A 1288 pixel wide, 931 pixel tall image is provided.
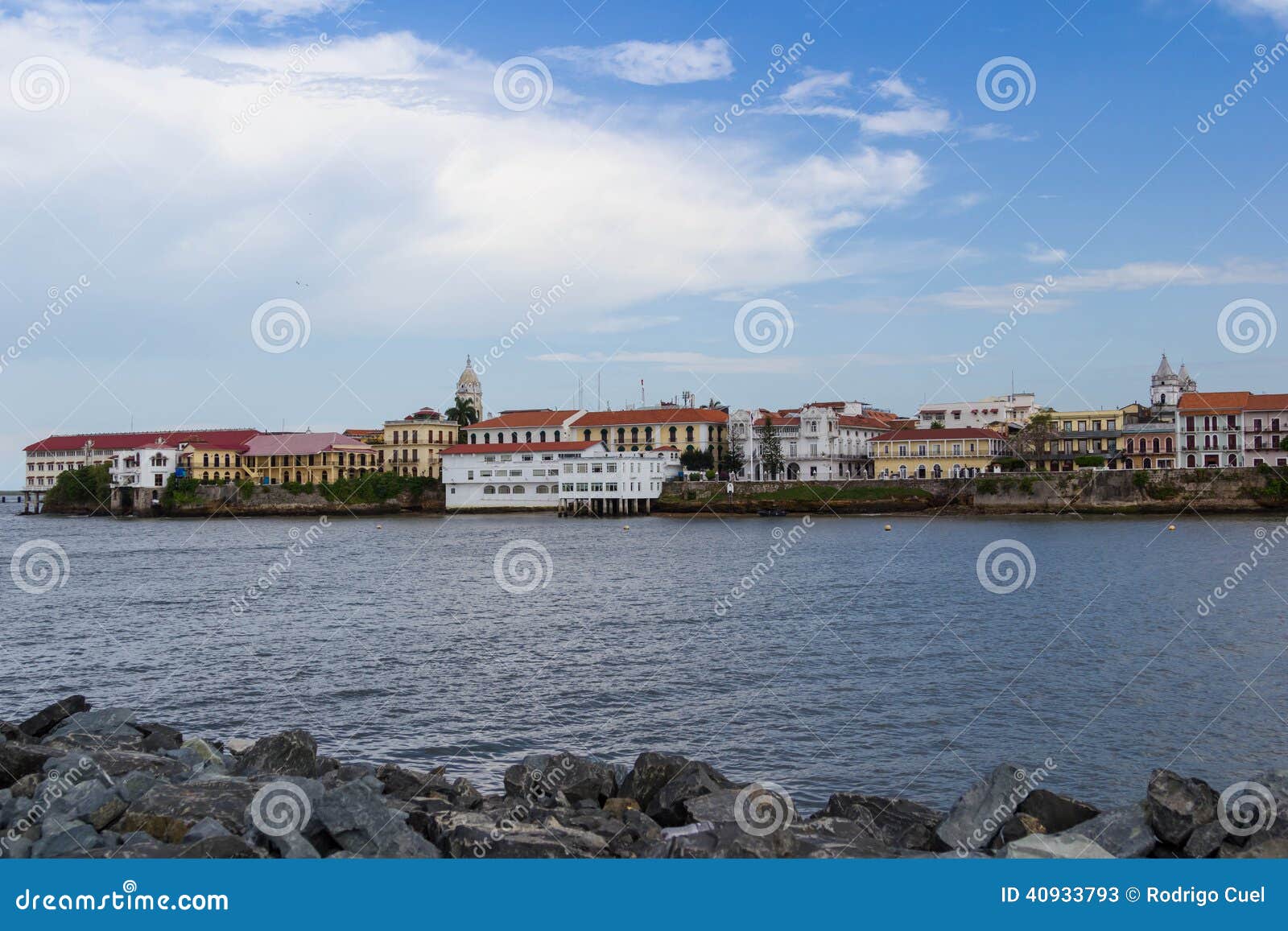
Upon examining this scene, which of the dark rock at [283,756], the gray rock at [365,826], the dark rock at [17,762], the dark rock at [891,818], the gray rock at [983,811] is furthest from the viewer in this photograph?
the dark rock at [283,756]

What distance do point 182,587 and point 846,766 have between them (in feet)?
89.7

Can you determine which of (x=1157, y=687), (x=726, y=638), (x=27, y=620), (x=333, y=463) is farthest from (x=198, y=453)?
(x=1157, y=687)

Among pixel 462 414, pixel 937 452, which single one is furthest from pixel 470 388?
pixel 937 452

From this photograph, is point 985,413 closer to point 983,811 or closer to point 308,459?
point 308,459

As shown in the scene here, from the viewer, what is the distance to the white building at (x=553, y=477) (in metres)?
83.5

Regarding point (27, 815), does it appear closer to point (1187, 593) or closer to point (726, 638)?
point (726, 638)

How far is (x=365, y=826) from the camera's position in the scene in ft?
28.9

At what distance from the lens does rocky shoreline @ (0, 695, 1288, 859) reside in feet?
28.5

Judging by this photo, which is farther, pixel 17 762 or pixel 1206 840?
pixel 17 762

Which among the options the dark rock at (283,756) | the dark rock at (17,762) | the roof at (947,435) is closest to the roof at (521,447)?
the roof at (947,435)

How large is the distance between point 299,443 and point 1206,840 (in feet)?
335

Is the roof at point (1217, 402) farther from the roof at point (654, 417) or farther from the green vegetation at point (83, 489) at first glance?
the green vegetation at point (83, 489)

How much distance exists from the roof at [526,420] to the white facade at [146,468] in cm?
2845

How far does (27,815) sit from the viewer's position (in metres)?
9.51
